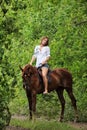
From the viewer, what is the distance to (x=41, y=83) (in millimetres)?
15602

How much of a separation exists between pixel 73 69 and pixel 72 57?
48 centimetres

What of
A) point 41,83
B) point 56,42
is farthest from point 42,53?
point 56,42

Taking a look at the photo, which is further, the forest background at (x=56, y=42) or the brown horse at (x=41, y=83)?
the forest background at (x=56, y=42)

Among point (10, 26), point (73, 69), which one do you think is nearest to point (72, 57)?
point (73, 69)

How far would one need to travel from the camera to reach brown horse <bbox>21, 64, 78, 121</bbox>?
14930mm

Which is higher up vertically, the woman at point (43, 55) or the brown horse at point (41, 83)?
the woman at point (43, 55)

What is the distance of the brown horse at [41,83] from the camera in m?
14.9

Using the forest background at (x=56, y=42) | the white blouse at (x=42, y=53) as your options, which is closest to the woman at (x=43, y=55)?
the white blouse at (x=42, y=53)

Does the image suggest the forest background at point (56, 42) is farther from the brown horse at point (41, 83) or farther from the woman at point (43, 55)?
the woman at point (43, 55)

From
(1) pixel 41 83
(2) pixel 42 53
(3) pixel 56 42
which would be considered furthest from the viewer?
(3) pixel 56 42

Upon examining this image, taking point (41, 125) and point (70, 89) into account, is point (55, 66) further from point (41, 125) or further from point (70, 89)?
point (41, 125)

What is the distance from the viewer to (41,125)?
1366 cm

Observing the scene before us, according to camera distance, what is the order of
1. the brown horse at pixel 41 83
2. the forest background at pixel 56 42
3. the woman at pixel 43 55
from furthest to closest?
the forest background at pixel 56 42
the woman at pixel 43 55
the brown horse at pixel 41 83

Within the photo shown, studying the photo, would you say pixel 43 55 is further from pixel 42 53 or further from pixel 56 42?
pixel 56 42
